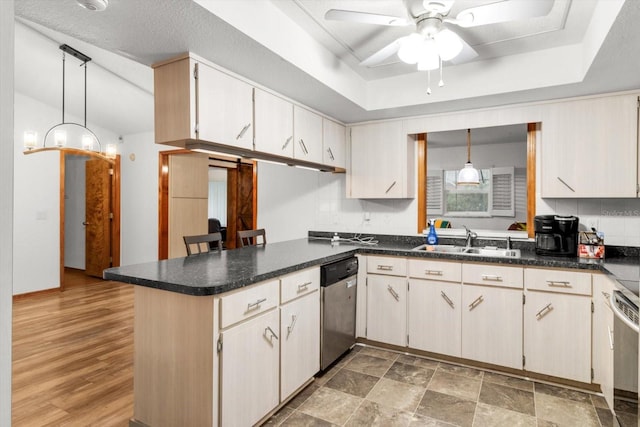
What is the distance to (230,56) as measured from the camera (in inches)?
85.1

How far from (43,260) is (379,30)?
5.49 metres

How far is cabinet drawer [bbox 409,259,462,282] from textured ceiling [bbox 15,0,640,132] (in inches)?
52.4

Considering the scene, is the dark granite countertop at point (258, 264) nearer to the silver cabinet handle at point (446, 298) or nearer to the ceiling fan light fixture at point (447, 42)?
the silver cabinet handle at point (446, 298)

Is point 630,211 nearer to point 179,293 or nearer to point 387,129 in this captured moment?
point 387,129

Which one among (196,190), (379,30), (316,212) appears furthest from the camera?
(196,190)

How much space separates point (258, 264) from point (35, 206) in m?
4.65

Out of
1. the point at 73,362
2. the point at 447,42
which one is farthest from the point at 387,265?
the point at 73,362

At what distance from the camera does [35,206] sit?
17.0ft

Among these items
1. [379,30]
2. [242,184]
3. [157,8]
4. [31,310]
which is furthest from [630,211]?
[31,310]

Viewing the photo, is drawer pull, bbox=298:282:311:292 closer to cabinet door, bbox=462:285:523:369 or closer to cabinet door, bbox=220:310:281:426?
cabinet door, bbox=220:310:281:426

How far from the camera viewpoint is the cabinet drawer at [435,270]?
289cm

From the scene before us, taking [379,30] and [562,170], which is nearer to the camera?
[379,30]

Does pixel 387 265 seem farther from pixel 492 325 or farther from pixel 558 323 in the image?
pixel 558 323

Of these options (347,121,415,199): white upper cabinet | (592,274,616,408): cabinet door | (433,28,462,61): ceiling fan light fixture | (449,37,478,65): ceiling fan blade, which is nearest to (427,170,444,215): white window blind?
(347,121,415,199): white upper cabinet
